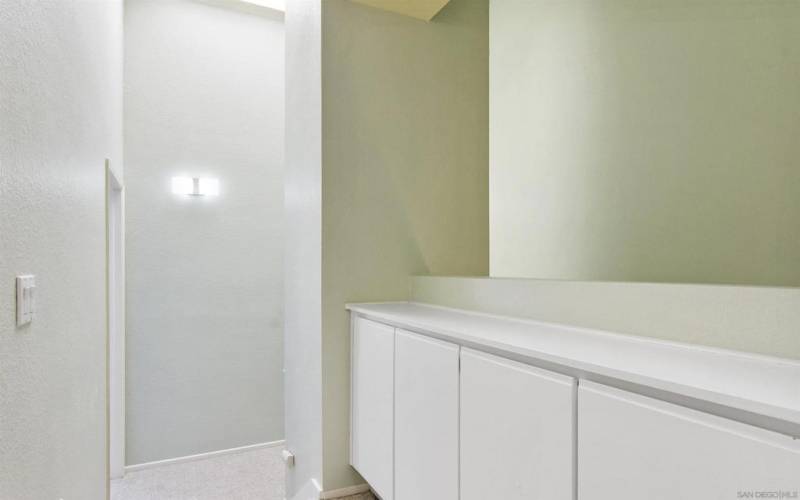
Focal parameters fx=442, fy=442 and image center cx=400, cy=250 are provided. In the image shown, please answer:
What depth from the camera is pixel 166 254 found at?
145 inches

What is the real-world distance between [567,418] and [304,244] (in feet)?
5.88

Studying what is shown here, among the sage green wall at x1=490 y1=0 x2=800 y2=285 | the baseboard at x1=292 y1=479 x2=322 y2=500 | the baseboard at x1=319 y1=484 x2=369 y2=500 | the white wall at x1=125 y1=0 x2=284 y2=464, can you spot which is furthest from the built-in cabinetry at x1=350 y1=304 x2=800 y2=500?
the white wall at x1=125 y1=0 x2=284 y2=464

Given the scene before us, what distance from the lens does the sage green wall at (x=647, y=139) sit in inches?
90.5

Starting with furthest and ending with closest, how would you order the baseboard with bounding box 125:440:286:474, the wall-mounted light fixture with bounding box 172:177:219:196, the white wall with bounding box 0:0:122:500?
the wall-mounted light fixture with bounding box 172:177:219:196 < the baseboard with bounding box 125:440:286:474 < the white wall with bounding box 0:0:122:500

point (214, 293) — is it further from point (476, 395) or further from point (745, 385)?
point (745, 385)

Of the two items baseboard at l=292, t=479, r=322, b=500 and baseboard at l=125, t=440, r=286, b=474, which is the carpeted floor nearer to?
baseboard at l=125, t=440, r=286, b=474

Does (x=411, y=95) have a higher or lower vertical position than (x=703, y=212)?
higher

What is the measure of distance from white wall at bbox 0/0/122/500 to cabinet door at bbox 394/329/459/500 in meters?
1.07

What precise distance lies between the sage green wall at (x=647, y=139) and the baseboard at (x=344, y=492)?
6.78 ft

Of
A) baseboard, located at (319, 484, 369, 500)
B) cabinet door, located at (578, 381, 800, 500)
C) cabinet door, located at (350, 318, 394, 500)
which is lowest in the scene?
baseboard, located at (319, 484, 369, 500)

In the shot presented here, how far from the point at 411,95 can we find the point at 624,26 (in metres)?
1.65

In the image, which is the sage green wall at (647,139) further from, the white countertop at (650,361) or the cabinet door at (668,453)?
the cabinet door at (668,453)

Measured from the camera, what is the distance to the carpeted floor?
3191 mm

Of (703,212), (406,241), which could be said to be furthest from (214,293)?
(703,212)
